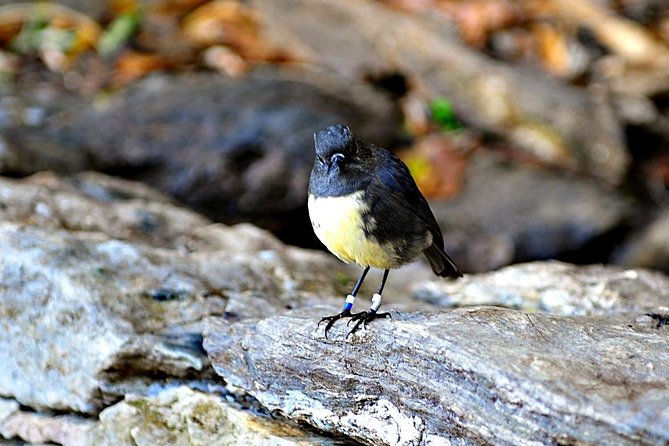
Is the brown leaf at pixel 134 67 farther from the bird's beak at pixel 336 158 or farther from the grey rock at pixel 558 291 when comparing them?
the bird's beak at pixel 336 158

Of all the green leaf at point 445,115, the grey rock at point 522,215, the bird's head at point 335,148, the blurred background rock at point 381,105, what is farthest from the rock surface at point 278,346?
the green leaf at point 445,115

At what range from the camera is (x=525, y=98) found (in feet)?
28.8

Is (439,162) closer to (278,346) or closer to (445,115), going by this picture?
(445,115)

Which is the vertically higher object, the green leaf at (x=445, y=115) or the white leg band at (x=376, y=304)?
the white leg band at (x=376, y=304)

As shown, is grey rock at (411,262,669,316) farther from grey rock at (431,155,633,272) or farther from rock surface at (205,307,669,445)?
grey rock at (431,155,633,272)

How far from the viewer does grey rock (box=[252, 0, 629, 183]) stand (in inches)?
341

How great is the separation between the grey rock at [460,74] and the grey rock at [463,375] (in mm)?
4942

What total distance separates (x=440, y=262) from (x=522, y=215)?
3.79m

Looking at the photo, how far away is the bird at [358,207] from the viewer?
3650 millimetres

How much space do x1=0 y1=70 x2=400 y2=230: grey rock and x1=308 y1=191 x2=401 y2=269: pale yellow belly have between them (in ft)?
12.0

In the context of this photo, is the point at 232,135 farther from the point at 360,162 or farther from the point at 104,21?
the point at 360,162

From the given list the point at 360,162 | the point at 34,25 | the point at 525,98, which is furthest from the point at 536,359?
the point at 34,25

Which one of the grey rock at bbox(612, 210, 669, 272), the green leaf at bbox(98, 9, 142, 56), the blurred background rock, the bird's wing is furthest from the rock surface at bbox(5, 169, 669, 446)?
the green leaf at bbox(98, 9, 142, 56)

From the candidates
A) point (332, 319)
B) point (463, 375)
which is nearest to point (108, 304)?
point (332, 319)
